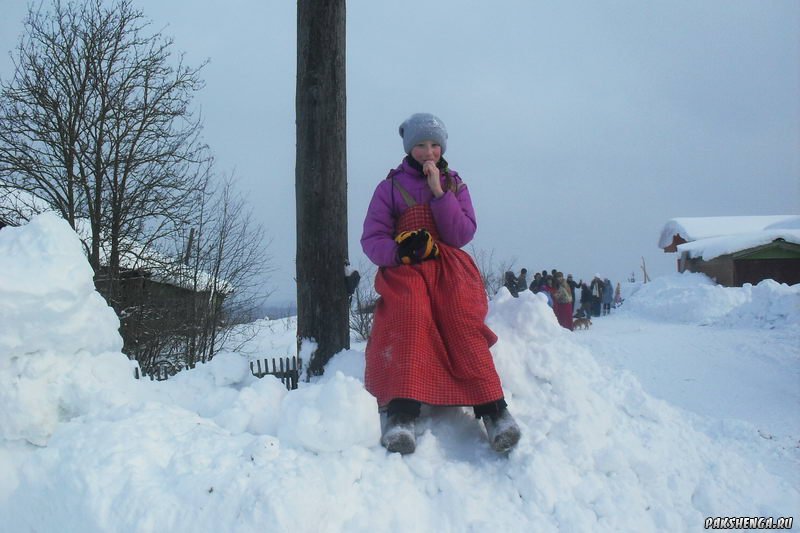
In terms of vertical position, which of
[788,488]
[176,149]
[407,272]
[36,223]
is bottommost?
[788,488]

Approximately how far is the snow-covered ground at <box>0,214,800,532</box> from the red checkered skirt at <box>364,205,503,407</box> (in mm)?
198

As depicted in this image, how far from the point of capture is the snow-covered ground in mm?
1921

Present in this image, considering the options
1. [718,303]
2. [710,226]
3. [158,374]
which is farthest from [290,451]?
[710,226]

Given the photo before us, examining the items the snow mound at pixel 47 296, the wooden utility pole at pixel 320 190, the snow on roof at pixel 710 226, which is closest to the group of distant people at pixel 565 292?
the wooden utility pole at pixel 320 190

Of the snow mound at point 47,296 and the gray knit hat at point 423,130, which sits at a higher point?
the gray knit hat at point 423,130

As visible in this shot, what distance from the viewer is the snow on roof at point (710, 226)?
26.1 m

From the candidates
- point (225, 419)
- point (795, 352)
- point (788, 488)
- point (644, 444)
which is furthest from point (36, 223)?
point (795, 352)

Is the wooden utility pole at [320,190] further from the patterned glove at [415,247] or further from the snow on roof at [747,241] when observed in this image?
the snow on roof at [747,241]

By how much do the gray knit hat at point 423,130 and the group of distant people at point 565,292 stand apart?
442 cm

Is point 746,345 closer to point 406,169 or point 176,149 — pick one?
point 406,169

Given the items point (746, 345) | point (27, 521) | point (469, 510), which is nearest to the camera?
point (27, 521)

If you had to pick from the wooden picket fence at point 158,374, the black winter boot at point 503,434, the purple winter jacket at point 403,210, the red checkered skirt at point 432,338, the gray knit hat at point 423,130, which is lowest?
the black winter boot at point 503,434

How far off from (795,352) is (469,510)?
28.1 feet

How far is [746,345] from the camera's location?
29.6 ft
